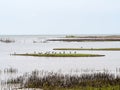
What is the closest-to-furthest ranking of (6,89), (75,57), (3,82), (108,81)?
1. (6,89)
2. (108,81)
3. (3,82)
4. (75,57)

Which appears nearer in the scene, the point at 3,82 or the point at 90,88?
the point at 90,88

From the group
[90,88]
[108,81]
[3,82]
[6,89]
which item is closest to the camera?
[90,88]

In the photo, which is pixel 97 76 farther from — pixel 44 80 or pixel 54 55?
pixel 54 55

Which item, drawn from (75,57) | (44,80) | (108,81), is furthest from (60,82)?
A: (75,57)

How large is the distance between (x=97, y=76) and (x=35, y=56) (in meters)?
30.3

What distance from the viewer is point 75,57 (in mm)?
55375

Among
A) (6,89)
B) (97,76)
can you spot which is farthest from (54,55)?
(6,89)

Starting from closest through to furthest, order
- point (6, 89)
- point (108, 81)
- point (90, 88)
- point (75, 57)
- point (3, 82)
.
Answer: point (90, 88) → point (6, 89) → point (108, 81) → point (3, 82) → point (75, 57)

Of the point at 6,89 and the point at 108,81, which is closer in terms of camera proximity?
the point at 6,89

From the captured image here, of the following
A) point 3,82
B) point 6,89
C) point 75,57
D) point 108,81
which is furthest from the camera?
point 75,57

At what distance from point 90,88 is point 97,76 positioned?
534cm

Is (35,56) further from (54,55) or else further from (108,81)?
(108,81)

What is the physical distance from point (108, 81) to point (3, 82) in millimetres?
7639

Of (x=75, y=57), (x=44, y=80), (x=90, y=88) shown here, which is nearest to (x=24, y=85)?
(x=44, y=80)
